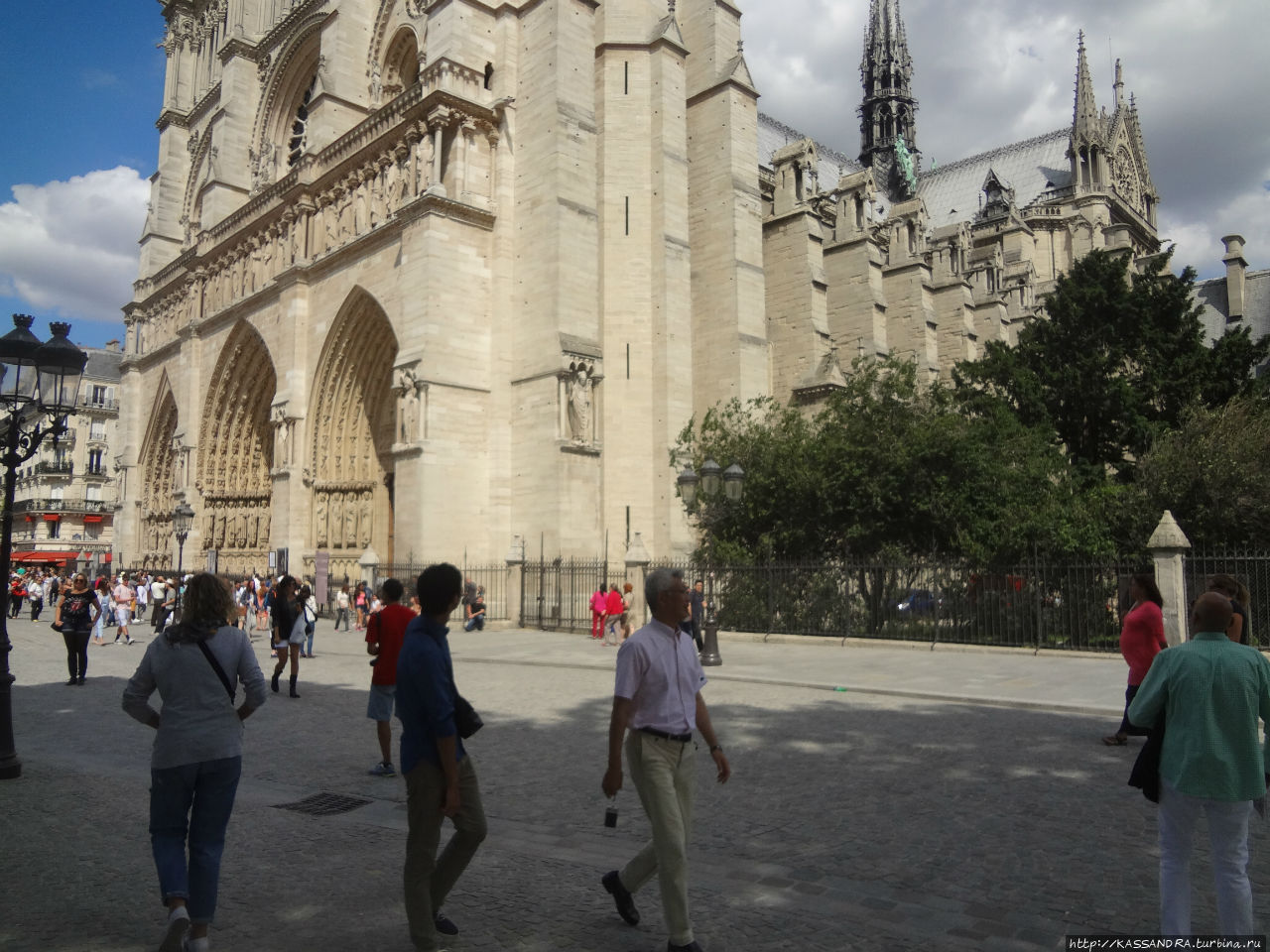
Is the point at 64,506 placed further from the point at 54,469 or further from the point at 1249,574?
the point at 1249,574

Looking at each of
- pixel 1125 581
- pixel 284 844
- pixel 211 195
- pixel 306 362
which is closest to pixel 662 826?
pixel 284 844

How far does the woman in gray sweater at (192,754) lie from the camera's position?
11.5ft

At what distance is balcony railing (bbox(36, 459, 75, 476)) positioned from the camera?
5266 centimetres

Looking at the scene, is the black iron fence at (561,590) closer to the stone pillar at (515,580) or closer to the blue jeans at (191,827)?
the stone pillar at (515,580)

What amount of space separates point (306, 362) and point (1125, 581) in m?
22.2

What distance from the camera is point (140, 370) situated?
39.4 m

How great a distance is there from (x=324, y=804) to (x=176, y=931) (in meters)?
2.50

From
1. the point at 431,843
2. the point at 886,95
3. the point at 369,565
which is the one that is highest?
the point at 886,95

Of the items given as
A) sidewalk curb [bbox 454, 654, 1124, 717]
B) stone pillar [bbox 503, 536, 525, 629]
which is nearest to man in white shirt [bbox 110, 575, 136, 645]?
stone pillar [bbox 503, 536, 525, 629]

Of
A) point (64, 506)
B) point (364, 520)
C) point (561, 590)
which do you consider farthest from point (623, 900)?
point (64, 506)

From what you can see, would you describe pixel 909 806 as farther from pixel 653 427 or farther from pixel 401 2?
pixel 401 2

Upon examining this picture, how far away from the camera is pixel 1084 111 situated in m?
46.7

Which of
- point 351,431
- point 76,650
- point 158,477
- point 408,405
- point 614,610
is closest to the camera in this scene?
point 76,650

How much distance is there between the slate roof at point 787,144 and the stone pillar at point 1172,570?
2581cm
